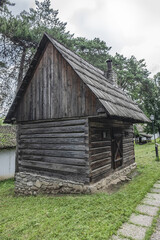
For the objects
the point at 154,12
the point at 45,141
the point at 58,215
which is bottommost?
the point at 58,215

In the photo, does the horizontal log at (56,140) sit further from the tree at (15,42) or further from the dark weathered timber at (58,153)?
the tree at (15,42)

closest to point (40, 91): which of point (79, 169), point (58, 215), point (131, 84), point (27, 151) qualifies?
point (27, 151)

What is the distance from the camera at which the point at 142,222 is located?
10.8 ft

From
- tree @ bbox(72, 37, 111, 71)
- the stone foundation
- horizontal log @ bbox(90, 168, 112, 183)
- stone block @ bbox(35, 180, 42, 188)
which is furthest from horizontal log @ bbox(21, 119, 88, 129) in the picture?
tree @ bbox(72, 37, 111, 71)

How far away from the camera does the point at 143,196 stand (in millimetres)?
4711

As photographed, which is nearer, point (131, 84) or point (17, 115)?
point (17, 115)

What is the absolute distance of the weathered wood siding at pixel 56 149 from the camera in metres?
5.10

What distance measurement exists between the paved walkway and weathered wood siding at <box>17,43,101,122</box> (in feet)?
9.66

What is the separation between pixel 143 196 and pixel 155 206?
66 centimetres

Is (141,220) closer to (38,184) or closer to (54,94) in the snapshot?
(38,184)

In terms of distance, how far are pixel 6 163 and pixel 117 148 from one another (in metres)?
8.49

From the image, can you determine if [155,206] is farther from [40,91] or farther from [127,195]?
[40,91]

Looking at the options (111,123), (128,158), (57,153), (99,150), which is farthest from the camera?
(128,158)

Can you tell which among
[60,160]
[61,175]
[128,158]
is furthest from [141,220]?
[128,158]
